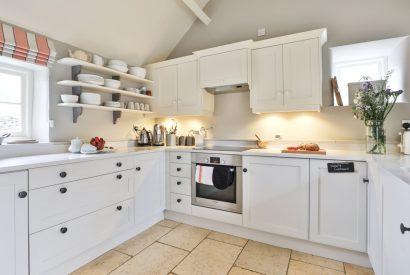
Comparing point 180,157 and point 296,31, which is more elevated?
point 296,31

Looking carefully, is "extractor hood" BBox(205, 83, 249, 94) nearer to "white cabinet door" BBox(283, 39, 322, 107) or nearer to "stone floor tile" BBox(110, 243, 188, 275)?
"white cabinet door" BBox(283, 39, 322, 107)

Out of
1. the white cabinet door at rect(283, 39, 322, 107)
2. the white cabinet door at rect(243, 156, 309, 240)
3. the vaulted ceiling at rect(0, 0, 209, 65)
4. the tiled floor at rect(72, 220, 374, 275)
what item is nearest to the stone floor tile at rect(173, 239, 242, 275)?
the tiled floor at rect(72, 220, 374, 275)

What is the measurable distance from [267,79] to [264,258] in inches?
70.9

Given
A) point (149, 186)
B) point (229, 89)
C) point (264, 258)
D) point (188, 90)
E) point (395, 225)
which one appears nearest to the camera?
point (395, 225)

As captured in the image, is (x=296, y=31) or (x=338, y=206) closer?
(x=338, y=206)

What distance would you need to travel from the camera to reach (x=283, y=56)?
2279 mm

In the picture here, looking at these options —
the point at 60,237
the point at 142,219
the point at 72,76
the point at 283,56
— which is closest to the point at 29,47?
the point at 72,76

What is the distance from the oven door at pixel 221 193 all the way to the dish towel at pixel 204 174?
35mm

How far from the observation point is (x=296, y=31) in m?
2.52

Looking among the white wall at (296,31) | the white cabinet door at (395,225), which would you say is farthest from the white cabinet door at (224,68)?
the white cabinet door at (395,225)

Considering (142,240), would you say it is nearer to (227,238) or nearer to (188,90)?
(227,238)

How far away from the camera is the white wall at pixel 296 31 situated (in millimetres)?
2119

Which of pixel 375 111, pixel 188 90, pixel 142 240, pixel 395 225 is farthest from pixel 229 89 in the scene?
pixel 395 225

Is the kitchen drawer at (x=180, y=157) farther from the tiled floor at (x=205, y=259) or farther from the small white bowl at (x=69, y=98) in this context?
the small white bowl at (x=69, y=98)
